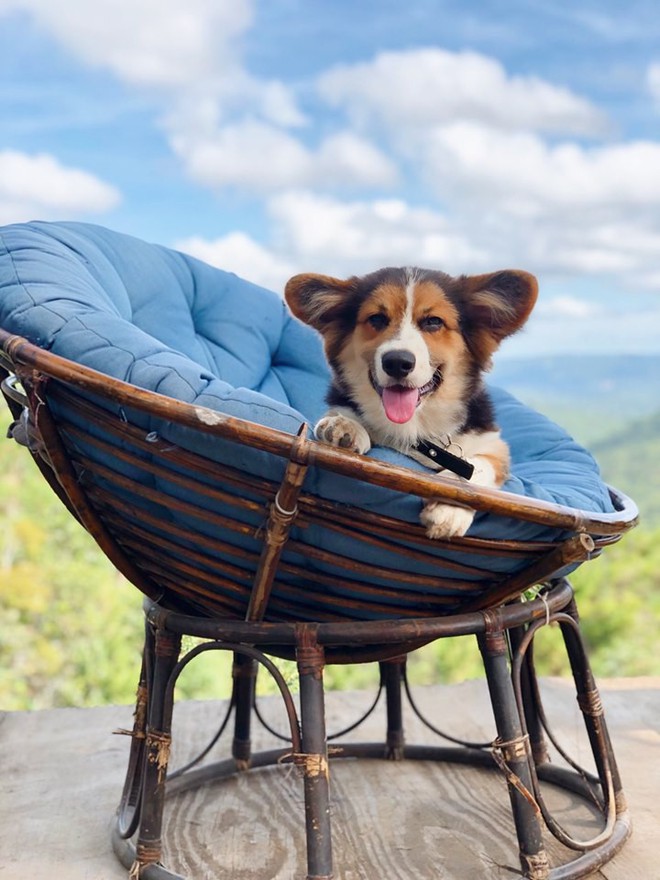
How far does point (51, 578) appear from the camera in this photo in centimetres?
602

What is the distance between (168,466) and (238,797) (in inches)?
42.1

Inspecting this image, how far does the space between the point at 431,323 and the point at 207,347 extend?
0.72m

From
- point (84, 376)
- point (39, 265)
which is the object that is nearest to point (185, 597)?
point (84, 376)

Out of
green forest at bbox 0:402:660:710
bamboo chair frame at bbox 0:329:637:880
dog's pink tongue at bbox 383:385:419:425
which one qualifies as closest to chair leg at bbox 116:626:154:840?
bamboo chair frame at bbox 0:329:637:880

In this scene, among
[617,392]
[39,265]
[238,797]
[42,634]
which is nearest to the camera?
[39,265]

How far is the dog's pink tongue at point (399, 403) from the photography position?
1870 millimetres

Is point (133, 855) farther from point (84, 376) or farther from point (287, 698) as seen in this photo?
point (84, 376)

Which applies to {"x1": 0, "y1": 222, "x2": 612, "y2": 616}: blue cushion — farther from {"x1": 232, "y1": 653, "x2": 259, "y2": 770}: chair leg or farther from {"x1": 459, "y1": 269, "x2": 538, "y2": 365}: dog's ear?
{"x1": 232, "y1": 653, "x2": 259, "y2": 770}: chair leg

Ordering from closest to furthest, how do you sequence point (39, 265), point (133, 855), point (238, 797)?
point (39, 265), point (133, 855), point (238, 797)

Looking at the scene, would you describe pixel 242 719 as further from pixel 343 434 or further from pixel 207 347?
pixel 343 434

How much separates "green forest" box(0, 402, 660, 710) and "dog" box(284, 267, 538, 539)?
2.94m

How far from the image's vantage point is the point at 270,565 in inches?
64.9

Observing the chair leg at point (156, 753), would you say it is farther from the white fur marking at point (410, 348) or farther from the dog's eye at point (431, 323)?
the dog's eye at point (431, 323)

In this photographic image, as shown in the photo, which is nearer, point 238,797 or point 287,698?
point 287,698
